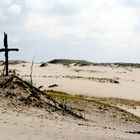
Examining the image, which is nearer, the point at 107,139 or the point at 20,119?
the point at 107,139

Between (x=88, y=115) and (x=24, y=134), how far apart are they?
866 cm

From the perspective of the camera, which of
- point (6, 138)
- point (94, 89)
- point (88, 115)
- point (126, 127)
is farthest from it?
point (94, 89)

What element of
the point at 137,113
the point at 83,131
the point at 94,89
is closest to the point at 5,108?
the point at 83,131

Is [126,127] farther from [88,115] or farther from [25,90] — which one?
[25,90]

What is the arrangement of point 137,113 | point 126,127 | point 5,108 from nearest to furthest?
point 5,108 < point 126,127 < point 137,113

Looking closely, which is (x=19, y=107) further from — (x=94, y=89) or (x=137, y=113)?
(x=94, y=89)

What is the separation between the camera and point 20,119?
17.7 m

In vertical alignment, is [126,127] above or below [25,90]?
below

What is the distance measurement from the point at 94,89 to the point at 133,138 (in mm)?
22062

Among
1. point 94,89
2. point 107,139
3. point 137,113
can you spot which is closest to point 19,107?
point 107,139

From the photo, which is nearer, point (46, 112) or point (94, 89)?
point (46, 112)

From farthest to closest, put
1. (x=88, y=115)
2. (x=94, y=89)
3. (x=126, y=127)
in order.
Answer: (x=94, y=89) → (x=88, y=115) → (x=126, y=127)

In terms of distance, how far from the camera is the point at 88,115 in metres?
23.3

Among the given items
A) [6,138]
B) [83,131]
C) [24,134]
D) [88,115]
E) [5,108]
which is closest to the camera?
[6,138]
